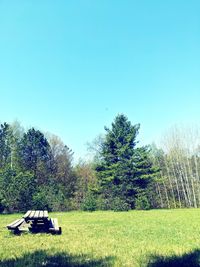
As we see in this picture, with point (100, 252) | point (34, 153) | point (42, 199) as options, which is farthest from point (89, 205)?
point (100, 252)

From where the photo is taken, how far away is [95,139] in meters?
48.4

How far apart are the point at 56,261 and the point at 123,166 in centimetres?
3070

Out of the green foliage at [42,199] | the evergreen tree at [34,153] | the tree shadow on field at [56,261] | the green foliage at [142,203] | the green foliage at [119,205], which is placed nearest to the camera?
the tree shadow on field at [56,261]

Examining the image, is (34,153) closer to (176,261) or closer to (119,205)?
(119,205)

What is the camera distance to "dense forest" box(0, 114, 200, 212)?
3053 cm

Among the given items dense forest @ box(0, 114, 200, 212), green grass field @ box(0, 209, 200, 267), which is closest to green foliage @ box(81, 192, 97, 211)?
dense forest @ box(0, 114, 200, 212)

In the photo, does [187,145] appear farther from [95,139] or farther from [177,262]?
[177,262]

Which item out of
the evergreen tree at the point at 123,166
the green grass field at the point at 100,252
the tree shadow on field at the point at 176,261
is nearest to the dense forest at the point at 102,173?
the evergreen tree at the point at 123,166

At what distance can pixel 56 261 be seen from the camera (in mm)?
5648

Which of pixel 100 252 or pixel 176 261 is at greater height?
pixel 100 252

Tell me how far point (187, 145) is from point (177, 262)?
4207cm

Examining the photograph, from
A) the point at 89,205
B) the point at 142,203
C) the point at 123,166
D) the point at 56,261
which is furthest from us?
the point at 123,166

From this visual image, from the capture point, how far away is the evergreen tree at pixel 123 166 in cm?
3525

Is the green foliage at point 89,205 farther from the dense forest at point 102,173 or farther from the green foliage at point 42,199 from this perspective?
the green foliage at point 42,199
